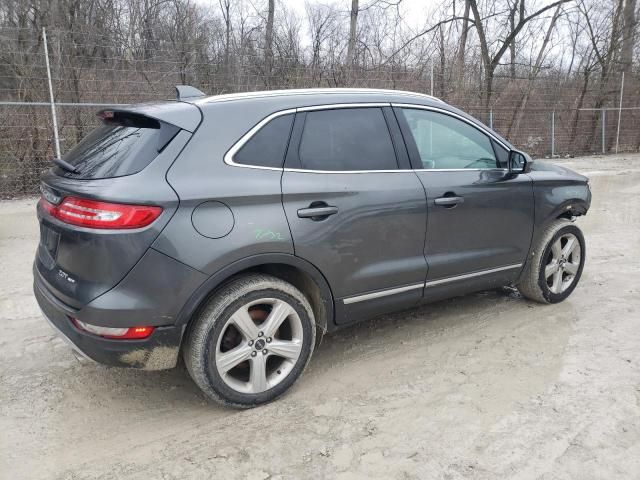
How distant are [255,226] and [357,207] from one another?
2.27 ft

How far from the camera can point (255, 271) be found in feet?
10.1

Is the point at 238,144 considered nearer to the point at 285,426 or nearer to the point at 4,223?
the point at 285,426

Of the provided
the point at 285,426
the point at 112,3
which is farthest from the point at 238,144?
the point at 112,3

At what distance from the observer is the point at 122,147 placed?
9.45 ft

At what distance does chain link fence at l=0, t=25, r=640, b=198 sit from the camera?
9.28m

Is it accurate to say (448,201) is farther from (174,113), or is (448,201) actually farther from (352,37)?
(352,37)

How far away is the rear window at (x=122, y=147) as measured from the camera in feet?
9.06

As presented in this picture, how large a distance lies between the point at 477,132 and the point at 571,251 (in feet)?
4.66

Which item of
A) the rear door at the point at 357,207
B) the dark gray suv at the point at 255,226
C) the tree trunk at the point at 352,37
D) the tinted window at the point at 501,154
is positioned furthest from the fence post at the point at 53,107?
the tinted window at the point at 501,154

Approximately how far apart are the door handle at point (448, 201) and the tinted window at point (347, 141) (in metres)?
0.39

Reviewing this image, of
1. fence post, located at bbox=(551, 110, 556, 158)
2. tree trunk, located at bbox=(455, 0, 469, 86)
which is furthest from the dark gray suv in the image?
fence post, located at bbox=(551, 110, 556, 158)

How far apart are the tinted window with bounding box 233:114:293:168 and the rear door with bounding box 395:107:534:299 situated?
0.91 metres

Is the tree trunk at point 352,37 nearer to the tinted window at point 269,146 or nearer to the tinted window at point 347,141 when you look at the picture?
the tinted window at point 347,141

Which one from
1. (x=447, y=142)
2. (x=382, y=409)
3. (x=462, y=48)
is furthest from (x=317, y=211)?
(x=462, y=48)
